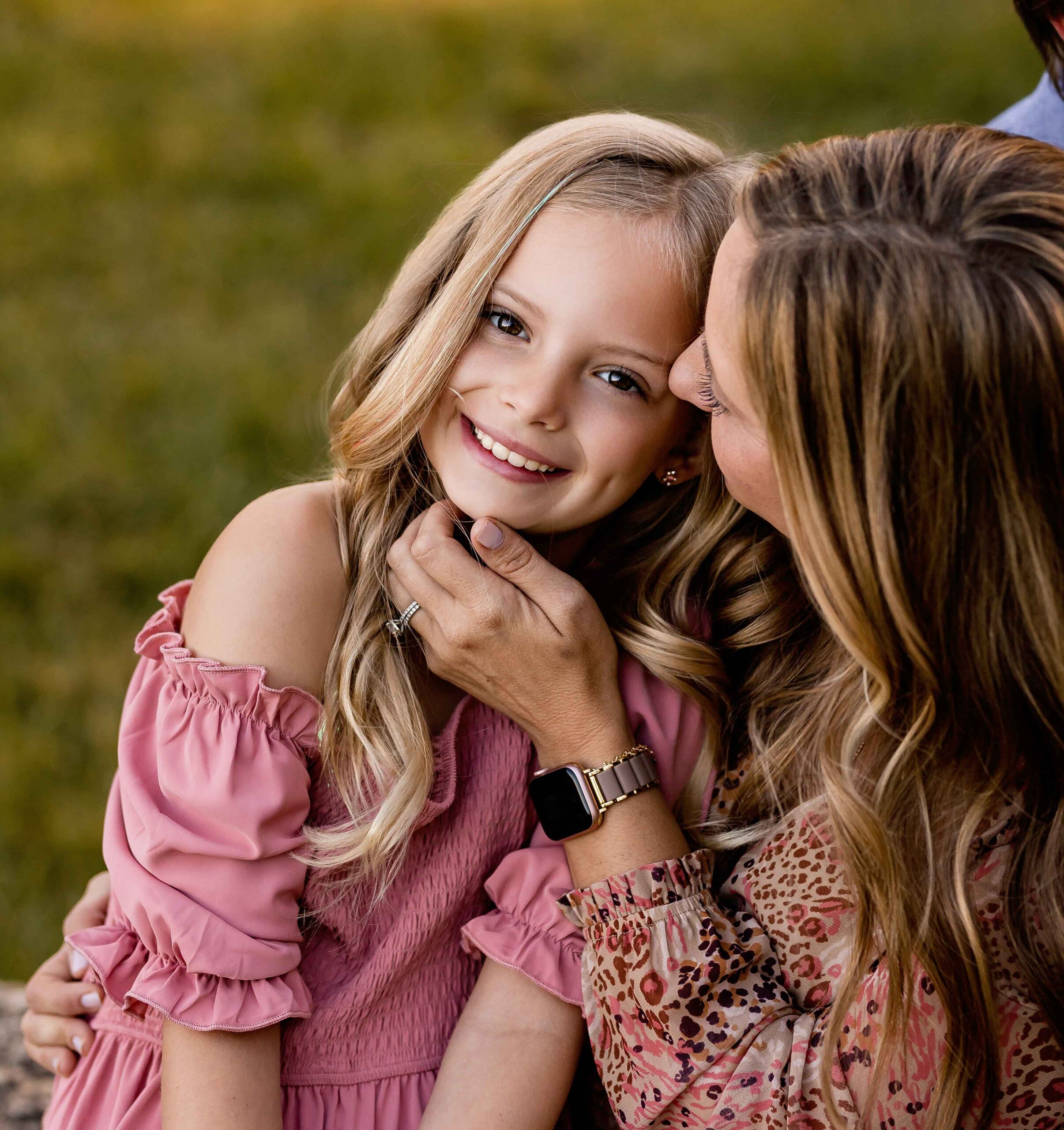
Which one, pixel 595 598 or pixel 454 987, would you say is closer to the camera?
pixel 454 987

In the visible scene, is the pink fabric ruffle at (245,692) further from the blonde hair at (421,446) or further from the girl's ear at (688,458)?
the girl's ear at (688,458)

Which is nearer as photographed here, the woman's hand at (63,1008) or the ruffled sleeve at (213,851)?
the ruffled sleeve at (213,851)

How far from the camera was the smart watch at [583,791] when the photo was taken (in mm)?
1972

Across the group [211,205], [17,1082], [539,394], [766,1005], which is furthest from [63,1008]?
[211,205]

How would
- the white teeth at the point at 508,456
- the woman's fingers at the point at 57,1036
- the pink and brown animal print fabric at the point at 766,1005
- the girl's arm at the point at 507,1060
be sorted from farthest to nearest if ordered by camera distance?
1. the woman's fingers at the point at 57,1036
2. the white teeth at the point at 508,456
3. the girl's arm at the point at 507,1060
4. the pink and brown animal print fabric at the point at 766,1005

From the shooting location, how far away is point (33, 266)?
17.6 feet

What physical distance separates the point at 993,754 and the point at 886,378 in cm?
55

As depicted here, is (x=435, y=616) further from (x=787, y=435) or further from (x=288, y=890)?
(x=787, y=435)

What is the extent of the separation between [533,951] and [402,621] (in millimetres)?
560

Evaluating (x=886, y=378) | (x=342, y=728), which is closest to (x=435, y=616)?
(x=342, y=728)

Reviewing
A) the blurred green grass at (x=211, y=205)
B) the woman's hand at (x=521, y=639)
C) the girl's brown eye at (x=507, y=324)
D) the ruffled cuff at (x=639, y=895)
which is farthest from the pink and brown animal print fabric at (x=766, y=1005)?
the blurred green grass at (x=211, y=205)

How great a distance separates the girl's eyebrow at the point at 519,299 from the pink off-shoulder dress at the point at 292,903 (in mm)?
607

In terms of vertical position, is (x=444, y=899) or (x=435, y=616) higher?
(x=435, y=616)

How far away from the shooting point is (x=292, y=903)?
6.57ft
